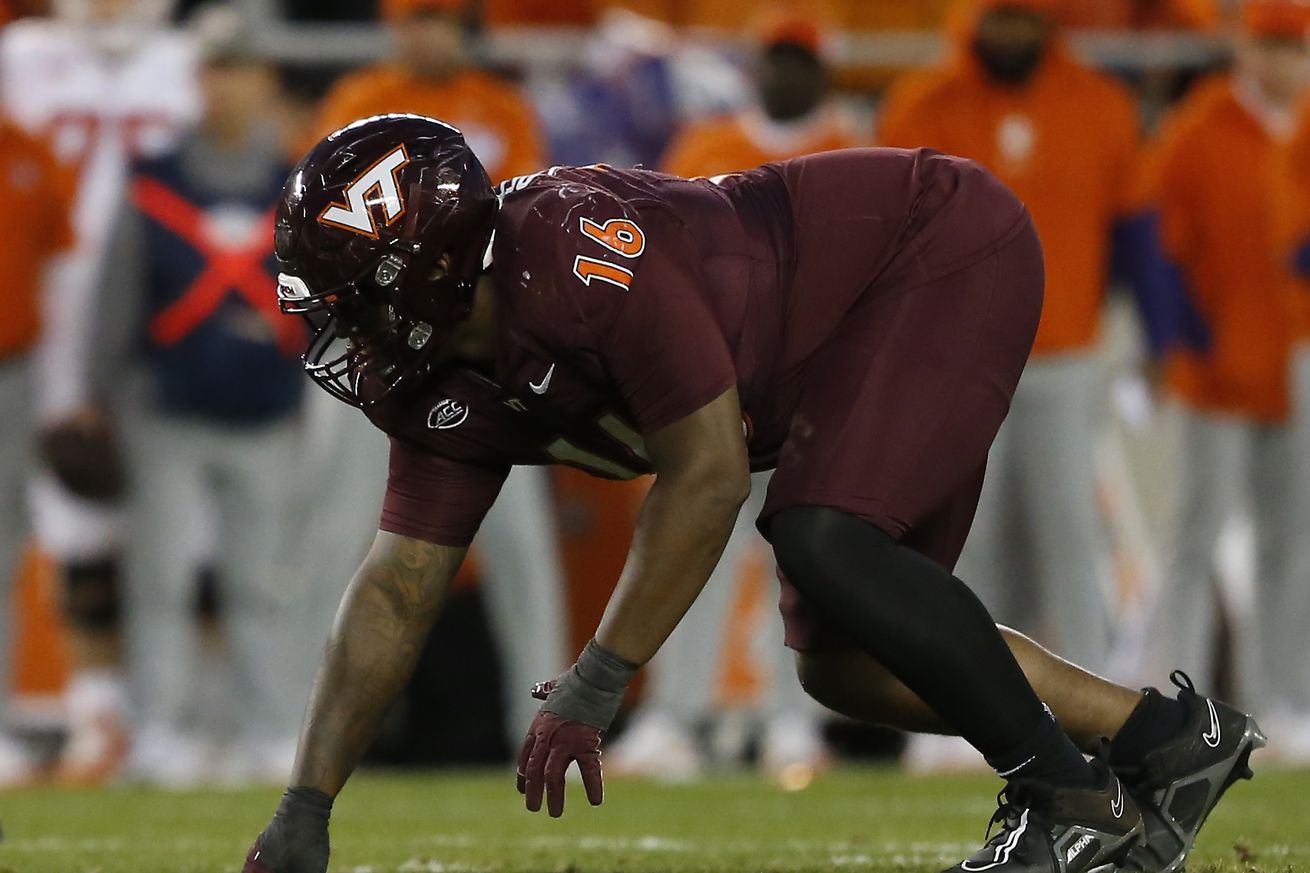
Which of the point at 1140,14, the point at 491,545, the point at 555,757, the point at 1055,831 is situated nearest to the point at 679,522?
the point at 555,757

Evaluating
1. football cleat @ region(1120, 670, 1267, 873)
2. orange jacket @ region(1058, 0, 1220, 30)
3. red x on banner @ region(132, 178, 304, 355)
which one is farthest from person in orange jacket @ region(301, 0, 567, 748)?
football cleat @ region(1120, 670, 1267, 873)

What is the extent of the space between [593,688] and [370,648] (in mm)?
557

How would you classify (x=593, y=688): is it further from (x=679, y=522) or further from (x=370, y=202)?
(x=370, y=202)

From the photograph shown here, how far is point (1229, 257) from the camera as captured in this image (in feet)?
25.2

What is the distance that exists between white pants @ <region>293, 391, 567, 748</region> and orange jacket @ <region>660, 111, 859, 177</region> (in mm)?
1212

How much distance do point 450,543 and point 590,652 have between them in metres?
0.51

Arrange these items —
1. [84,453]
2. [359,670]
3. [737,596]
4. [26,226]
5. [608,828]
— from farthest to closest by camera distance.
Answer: [737,596] < [26,226] < [84,453] < [608,828] < [359,670]

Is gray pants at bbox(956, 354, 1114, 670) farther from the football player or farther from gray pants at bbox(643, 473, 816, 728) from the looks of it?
the football player

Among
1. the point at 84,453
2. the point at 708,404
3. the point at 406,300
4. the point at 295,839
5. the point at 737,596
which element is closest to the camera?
the point at 708,404

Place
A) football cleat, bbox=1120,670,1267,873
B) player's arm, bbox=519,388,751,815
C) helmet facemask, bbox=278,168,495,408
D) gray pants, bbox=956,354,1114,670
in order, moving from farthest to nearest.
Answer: gray pants, bbox=956,354,1114,670 → football cleat, bbox=1120,670,1267,873 → helmet facemask, bbox=278,168,495,408 → player's arm, bbox=519,388,751,815

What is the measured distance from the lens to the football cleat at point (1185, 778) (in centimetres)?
403

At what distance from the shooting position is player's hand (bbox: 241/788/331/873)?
377 cm

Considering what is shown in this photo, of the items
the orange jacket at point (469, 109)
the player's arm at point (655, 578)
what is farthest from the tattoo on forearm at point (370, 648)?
the orange jacket at point (469, 109)

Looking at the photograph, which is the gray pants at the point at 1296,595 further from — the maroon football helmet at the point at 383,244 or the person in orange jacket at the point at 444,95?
the maroon football helmet at the point at 383,244
